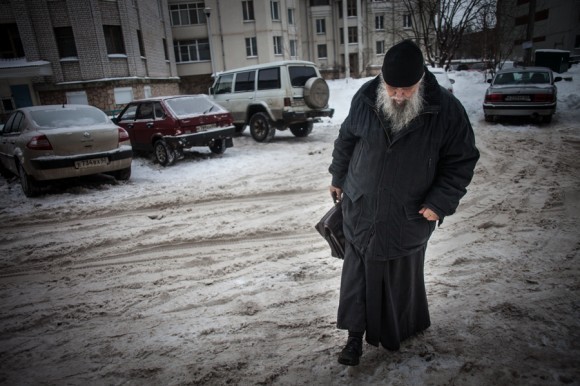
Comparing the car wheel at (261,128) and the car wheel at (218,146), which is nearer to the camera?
the car wheel at (218,146)

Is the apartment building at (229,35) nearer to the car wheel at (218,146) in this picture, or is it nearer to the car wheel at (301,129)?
the car wheel at (301,129)

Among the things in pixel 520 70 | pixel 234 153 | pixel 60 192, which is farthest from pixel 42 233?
pixel 520 70

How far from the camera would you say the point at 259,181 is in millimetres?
6930

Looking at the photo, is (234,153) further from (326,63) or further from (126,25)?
(326,63)

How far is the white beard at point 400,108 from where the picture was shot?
1.94m

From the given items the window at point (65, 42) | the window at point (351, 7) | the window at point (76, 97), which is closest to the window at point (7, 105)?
the window at point (76, 97)

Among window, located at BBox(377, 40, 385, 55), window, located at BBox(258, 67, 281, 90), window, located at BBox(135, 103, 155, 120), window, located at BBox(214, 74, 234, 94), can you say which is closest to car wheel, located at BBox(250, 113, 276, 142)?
window, located at BBox(258, 67, 281, 90)

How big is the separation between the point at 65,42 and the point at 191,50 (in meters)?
12.7

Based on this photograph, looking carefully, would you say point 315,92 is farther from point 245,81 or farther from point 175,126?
point 175,126

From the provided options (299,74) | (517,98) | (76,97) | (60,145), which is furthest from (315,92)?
(76,97)

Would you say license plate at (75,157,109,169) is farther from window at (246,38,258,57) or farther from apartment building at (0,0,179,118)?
window at (246,38,258,57)

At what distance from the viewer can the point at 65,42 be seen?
20.3m

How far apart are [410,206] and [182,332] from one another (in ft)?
6.60

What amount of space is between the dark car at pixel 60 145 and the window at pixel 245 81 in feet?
16.6
